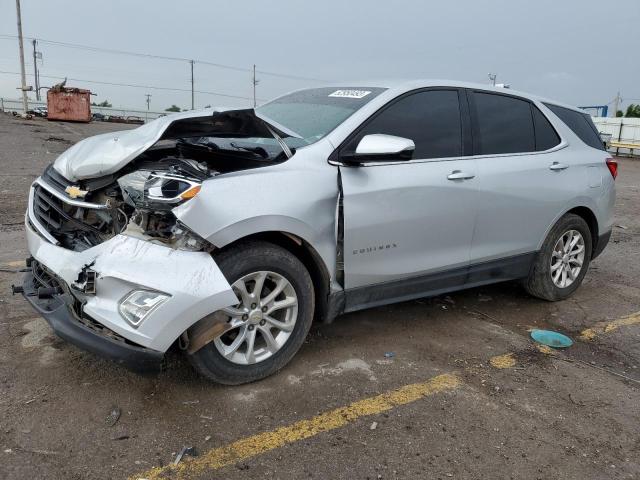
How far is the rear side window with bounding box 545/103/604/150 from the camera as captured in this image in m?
4.90

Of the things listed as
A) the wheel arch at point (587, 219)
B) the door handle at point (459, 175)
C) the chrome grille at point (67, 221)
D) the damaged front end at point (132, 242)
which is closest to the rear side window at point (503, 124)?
the door handle at point (459, 175)

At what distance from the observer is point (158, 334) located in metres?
2.67

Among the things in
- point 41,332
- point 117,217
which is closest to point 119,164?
point 117,217

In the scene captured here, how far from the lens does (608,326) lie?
452cm

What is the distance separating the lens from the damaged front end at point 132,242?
2.67m

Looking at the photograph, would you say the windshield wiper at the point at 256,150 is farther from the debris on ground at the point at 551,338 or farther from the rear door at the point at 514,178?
the debris on ground at the point at 551,338

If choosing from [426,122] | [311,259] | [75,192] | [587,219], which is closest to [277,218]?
[311,259]

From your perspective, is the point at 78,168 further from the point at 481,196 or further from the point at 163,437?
the point at 481,196

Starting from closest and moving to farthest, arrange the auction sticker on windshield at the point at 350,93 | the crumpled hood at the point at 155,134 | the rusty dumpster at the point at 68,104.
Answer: the crumpled hood at the point at 155,134
the auction sticker on windshield at the point at 350,93
the rusty dumpster at the point at 68,104

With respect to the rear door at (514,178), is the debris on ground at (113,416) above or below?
below

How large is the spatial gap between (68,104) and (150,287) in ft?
92.7

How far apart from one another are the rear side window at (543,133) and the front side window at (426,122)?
3.24 ft

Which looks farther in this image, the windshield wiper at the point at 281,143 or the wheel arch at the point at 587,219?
the wheel arch at the point at 587,219

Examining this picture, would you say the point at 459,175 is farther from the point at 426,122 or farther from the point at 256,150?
the point at 256,150
